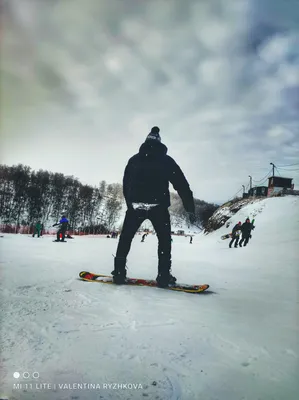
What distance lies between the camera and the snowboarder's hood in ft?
11.0

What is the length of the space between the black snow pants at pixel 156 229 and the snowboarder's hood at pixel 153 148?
2.44 feet

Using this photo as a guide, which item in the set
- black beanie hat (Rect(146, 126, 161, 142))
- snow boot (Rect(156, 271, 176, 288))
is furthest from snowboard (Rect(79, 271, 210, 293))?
black beanie hat (Rect(146, 126, 161, 142))

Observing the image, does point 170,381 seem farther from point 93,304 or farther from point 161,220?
point 161,220

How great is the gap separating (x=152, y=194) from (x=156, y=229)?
45 cm

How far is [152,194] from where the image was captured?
3.23m

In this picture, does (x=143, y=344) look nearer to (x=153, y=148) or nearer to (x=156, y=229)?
(x=156, y=229)

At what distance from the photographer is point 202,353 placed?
1.37 metres

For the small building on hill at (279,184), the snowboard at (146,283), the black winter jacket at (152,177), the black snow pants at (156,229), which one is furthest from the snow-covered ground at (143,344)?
the small building on hill at (279,184)

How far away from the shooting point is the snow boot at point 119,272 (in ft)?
9.81

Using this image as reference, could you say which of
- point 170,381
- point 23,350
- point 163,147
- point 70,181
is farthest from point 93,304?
point 70,181

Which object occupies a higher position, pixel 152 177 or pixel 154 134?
pixel 154 134

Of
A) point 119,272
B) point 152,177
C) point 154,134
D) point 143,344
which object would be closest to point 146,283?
point 119,272

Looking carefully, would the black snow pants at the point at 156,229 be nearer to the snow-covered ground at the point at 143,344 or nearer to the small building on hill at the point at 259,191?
the snow-covered ground at the point at 143,344

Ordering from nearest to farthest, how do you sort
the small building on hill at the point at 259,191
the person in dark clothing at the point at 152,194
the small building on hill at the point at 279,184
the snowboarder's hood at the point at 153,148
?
the person in dark clothing at the point at 152,194, the snowboarder's hood at the point at 153,148, the small building on hill at the point at 279,184, the small building on hill at the point at 259,191
